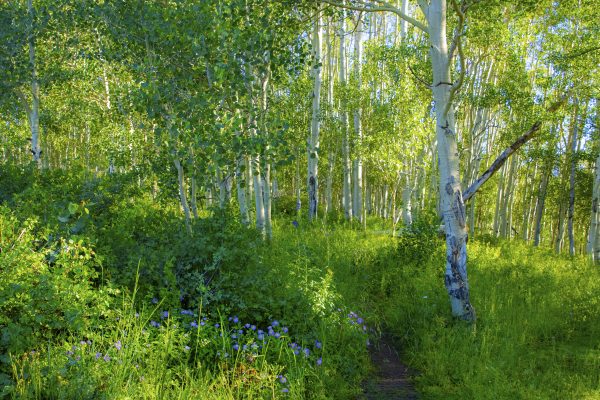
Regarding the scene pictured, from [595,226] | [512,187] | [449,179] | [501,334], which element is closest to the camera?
[501,334]

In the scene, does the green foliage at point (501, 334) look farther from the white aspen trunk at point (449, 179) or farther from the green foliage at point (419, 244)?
the white aspen trunk at point (449, 179)

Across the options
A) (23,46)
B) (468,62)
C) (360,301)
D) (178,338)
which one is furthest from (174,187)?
(468,62)

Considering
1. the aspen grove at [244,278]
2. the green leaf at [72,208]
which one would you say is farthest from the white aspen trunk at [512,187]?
the green leaf at [72,208]

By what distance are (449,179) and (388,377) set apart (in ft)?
9.41

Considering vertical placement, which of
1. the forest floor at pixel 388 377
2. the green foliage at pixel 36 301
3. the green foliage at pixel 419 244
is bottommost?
the forest floor at pixel 388 377

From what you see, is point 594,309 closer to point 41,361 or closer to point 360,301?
point 360,301

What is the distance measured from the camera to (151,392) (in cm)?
360

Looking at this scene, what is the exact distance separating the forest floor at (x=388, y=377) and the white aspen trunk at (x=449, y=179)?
3.91ft

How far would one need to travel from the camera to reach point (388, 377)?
559cm

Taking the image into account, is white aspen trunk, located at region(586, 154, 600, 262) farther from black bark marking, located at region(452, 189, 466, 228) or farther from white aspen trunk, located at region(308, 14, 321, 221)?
black bark marking, located at region(452, 189, 466, 228)

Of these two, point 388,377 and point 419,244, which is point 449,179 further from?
point 419,244

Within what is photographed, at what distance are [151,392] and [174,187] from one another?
5.86 metres

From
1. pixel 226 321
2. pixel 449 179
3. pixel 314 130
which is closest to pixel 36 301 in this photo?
pixel 226 321

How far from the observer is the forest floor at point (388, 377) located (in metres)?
5.12
